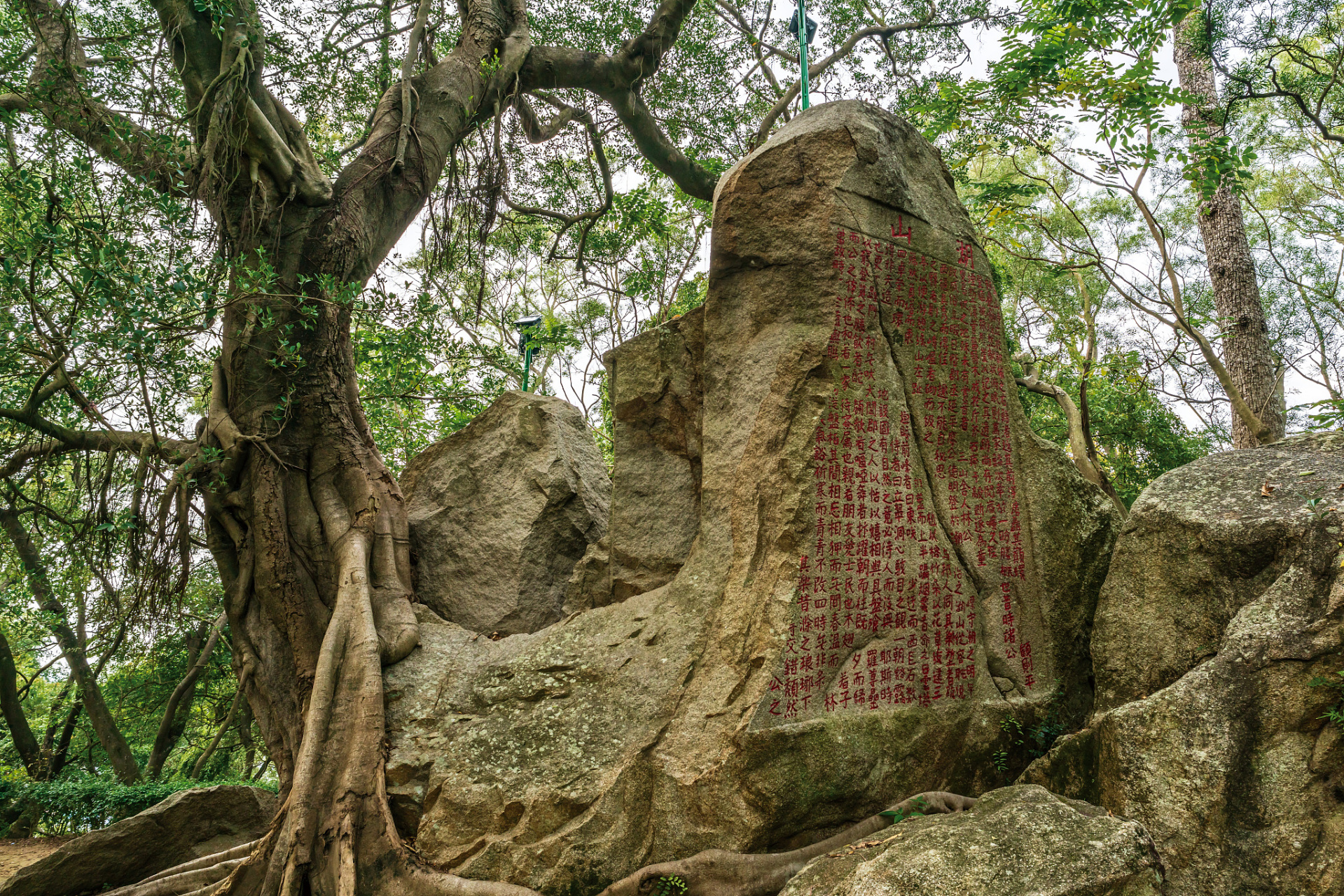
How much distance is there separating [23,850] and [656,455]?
28.5ft

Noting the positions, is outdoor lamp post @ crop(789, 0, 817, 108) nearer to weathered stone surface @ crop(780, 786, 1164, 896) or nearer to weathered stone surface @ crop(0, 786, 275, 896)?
weathered stone surface @ crop(780, 786, 1164, 896)

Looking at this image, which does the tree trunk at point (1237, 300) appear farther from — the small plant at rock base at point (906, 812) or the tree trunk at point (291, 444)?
the tree trunk at point (291, 444)

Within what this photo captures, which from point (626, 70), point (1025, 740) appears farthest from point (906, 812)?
point (626, 70)

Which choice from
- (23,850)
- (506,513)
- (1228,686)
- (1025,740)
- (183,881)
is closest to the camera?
(1228,686)

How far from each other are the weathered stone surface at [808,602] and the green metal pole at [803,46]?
3.00ft

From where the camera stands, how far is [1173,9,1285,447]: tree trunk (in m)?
7.75

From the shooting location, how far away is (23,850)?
8.57 metres

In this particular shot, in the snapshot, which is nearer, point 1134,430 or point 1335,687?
point 1335,687

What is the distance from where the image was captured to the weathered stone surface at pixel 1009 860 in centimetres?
289

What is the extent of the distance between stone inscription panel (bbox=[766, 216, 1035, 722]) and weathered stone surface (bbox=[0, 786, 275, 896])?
4788 millimetres

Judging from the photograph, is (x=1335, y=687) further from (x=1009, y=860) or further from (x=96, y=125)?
(x=96, y=125)

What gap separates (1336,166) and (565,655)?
16.1 metres

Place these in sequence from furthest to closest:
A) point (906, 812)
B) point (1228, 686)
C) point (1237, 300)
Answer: point (1237, 300), point (906, 812), point (1228, 686)

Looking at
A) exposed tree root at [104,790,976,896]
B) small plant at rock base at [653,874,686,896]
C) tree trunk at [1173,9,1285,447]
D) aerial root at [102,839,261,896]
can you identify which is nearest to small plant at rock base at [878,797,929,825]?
exposed tree root at [104,790,976,896]
